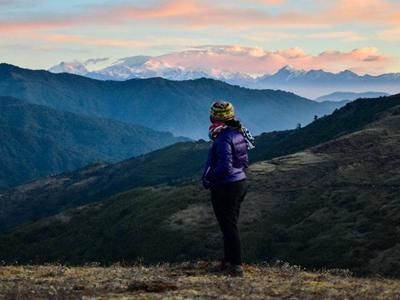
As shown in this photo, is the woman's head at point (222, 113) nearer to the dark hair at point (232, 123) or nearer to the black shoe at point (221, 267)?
the dark hair at point (232, 123)

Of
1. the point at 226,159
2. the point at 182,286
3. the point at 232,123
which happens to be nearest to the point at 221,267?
the point at 182,286

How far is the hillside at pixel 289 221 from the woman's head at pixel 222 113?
122 feet

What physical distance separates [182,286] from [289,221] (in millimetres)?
70042

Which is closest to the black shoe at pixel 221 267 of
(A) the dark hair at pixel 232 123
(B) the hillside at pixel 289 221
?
(A) the dark hair at pixel 232 123

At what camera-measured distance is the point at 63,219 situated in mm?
162875

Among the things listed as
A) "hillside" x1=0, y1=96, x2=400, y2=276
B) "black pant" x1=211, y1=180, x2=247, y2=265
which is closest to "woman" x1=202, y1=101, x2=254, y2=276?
"black pant" x1=211, y1=180, x2=247, y2=265

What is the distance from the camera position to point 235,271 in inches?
639

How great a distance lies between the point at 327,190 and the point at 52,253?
2567 inches

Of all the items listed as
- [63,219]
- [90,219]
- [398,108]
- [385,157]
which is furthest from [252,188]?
[398,108]

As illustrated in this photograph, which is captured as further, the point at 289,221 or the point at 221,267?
the point at 289,221

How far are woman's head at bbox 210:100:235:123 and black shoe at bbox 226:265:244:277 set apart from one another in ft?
13.5

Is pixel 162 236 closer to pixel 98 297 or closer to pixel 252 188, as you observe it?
pixel 252 188

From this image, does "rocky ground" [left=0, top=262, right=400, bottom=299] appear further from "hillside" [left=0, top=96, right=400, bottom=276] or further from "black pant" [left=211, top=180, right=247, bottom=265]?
"hillside" [left=0, top=96, right=400, bottom=276]

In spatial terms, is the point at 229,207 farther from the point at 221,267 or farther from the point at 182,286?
the point at 182,286
